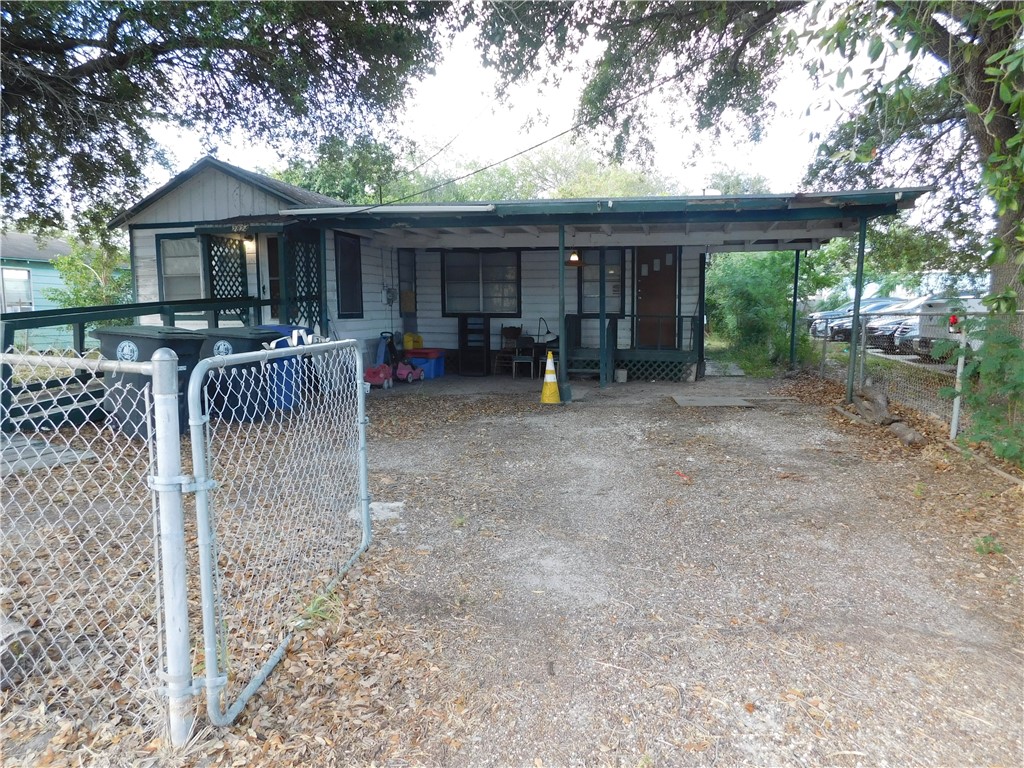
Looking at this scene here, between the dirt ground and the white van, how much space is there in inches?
48.3

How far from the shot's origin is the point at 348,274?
10203mm

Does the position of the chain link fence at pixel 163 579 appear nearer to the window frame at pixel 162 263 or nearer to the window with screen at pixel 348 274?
the window with screen at pixel 348 274

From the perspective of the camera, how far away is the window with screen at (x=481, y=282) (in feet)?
39.0

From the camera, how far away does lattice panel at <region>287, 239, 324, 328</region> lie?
9500mm

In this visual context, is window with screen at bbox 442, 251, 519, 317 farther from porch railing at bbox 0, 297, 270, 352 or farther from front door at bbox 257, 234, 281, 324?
porch railing at bbox 0, 297, 270, 352

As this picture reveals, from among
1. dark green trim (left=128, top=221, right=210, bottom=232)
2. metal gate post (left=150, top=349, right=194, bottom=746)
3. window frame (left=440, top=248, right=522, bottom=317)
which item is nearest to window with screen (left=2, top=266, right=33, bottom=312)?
dark green trim (left=128, top=221, right=210, bottom=232)

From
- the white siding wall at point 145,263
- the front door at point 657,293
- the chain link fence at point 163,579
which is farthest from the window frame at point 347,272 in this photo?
the chain link fence at point 163,579

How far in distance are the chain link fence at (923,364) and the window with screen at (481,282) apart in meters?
5.68

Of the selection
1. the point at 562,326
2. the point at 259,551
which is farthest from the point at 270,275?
the point at 259,551

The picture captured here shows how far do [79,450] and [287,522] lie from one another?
338 cm

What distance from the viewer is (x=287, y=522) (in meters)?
4.12

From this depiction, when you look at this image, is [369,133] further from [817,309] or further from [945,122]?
[817,309]

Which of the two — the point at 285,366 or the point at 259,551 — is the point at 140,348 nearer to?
the point at 285,366

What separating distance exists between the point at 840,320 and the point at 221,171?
16.4m
